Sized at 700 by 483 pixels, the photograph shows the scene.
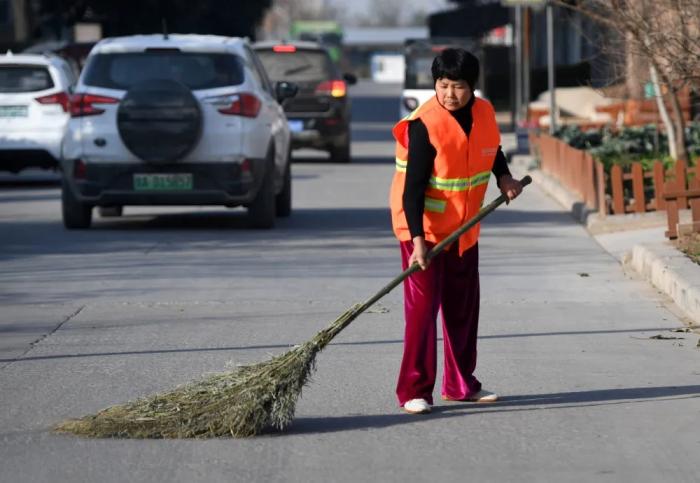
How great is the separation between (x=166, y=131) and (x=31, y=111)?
23.7 feet

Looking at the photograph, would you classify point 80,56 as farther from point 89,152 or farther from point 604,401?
point 604,401

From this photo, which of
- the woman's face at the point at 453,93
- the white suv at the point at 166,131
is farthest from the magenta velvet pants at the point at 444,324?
the white suv at the point at 166,131

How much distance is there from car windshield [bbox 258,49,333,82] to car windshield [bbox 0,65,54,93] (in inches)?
194

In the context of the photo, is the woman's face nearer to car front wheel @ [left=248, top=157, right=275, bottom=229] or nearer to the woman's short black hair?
the woman's short black hair

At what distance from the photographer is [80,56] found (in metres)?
36.0

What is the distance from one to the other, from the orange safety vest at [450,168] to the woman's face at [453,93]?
0.16 feet

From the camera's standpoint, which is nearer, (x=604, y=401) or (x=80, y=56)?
(x=604, y=401)

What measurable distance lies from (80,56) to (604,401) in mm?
29774

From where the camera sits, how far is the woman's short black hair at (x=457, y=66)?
698cm

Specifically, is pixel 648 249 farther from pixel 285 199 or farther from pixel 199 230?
pixel 285 199

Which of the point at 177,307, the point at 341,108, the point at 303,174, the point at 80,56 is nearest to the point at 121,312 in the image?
the point at 177,307

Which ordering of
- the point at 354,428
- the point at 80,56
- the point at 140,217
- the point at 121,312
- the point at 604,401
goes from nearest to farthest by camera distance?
the point at 354,428 < the point at 604,401 < the point at 121,312 < the point at 140,217 < the point at 80,56

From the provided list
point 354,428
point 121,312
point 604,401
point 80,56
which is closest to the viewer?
point 354,428

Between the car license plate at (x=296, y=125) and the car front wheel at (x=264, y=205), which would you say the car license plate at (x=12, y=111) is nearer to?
the car license plate at (x=296, y=125)
